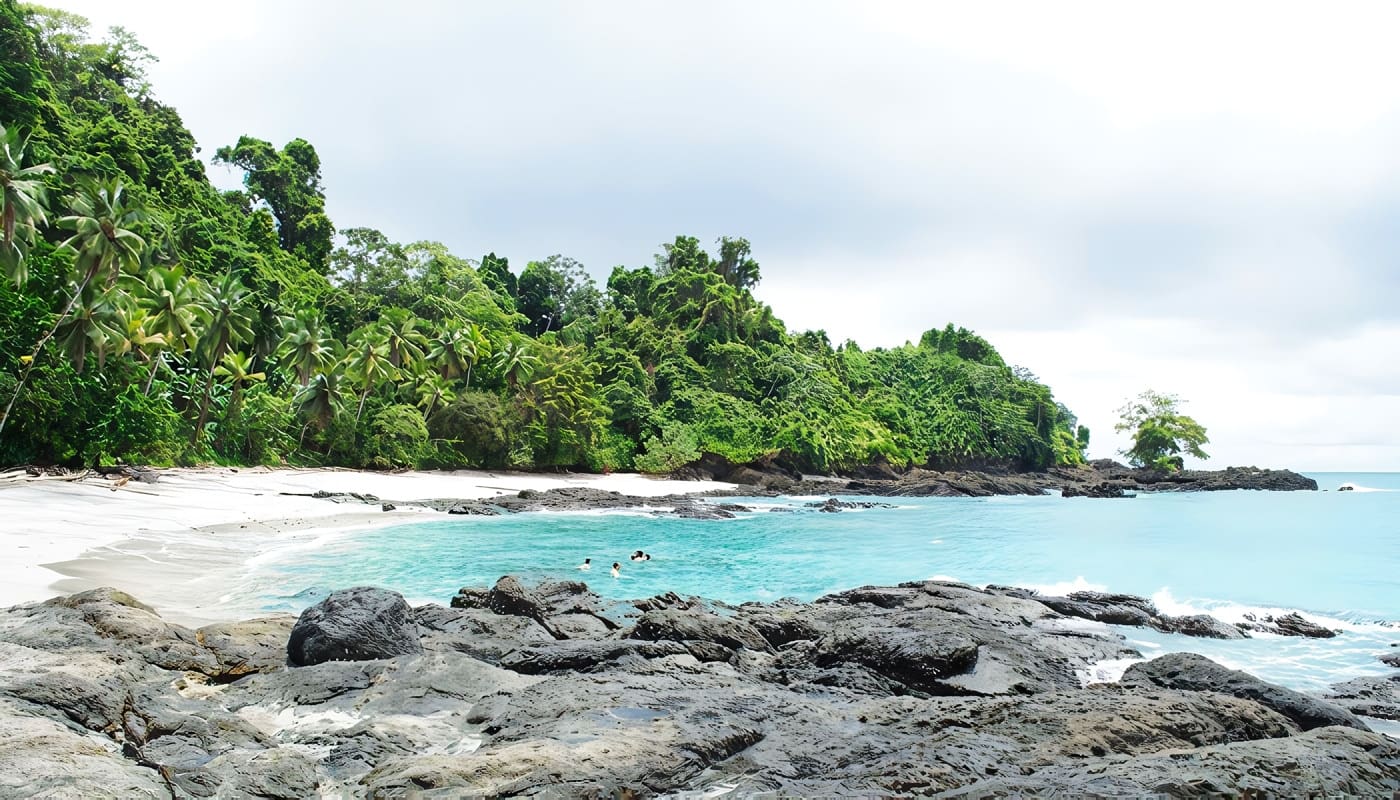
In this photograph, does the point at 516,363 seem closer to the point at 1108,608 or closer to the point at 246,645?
the point at 1108,608

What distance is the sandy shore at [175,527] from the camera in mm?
10102

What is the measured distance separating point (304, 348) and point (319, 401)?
8.30 ft

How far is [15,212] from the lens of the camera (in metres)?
20.1

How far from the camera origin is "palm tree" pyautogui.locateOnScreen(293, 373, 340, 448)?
35094 mm

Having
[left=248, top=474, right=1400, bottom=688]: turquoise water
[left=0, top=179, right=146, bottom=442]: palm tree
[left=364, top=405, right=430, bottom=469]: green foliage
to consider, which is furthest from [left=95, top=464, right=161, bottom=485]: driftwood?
[left=364, top=405, right=430, bottom=469]: green foliage

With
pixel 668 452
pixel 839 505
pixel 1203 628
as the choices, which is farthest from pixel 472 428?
pixel 1203 628

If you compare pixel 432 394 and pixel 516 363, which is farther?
pixel 516 363

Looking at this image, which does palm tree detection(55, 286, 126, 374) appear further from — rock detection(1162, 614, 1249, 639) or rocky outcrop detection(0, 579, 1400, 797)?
rock detection(1162, 614, 1249, 639)

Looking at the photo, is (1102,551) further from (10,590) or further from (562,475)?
(562,475)

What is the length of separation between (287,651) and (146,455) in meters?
25.1

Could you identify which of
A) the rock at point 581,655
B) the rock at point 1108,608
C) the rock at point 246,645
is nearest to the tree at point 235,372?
the rock at point 246,645

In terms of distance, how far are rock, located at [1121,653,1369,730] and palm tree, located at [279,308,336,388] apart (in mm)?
36111

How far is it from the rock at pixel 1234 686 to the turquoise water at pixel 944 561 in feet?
10.0

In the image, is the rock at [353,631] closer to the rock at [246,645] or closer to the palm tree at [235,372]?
the rock at [246,645]
